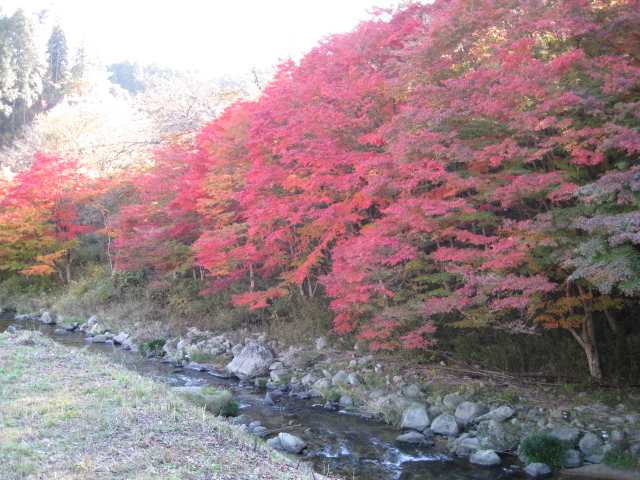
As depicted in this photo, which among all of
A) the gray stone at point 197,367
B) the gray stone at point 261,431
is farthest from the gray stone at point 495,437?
the gray stone at point 197,367

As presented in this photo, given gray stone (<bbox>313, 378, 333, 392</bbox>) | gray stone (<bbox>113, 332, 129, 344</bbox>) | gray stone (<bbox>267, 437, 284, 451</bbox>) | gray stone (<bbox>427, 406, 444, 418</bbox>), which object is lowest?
gray stone (<bbox>113, 332, 129, 344</bbox>)

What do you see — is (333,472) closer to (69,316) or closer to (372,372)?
(372,372)

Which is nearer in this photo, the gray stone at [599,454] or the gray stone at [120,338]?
A: the gray stone at [599,454]

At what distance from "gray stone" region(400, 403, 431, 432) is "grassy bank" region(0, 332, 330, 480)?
138 inches

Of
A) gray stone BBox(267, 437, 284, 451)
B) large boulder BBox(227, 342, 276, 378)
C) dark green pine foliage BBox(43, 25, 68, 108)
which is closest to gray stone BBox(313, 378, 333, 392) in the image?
large boulder BBox(227, 342, 276, 378)

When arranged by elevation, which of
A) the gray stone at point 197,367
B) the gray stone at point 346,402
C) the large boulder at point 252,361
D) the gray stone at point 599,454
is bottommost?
the gray stone at point 197,367

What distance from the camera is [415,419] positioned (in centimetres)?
860

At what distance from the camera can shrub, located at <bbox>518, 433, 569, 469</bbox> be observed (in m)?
7.01

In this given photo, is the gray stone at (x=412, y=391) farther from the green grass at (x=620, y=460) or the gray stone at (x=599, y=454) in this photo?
the green grass at (x=620, y=460)

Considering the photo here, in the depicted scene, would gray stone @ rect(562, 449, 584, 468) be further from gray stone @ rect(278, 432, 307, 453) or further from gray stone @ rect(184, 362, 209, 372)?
gray stone @ rect(184, 362, 209, 372)

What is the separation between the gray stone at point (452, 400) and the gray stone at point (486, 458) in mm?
1695

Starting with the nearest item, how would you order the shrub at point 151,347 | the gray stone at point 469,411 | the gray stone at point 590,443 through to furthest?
the gray stone at point 590,443 < the gray stone at point 469,411 < the shrub at point 151,347

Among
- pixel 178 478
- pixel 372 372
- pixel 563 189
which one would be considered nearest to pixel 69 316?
pixel 372 372

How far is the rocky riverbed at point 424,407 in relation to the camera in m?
7.36
